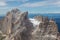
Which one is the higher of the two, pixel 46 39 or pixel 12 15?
pixel 12 15

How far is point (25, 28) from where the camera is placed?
9.80 meters

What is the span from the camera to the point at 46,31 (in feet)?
35.0

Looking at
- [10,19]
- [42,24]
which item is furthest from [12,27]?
[42,24]

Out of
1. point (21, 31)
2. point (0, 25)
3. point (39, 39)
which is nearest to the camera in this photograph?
point (21, 31)

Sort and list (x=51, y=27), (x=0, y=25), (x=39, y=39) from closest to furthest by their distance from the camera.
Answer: (x=39, y=39)
(x=51, y=27)
(x=0, y=25)

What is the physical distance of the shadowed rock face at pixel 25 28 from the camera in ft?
32.3

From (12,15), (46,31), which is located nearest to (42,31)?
(46,31)

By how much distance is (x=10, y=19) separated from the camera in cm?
1178

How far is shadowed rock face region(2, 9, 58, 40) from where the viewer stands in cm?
984

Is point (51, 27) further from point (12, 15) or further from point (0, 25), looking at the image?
point (0, 25)

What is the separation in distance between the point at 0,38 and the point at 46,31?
2.28 meters

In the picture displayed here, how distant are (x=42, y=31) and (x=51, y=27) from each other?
750mm

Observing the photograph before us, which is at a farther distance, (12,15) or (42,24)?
(12,15)

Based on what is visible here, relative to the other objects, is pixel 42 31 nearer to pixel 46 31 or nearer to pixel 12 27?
pixel 46 31
